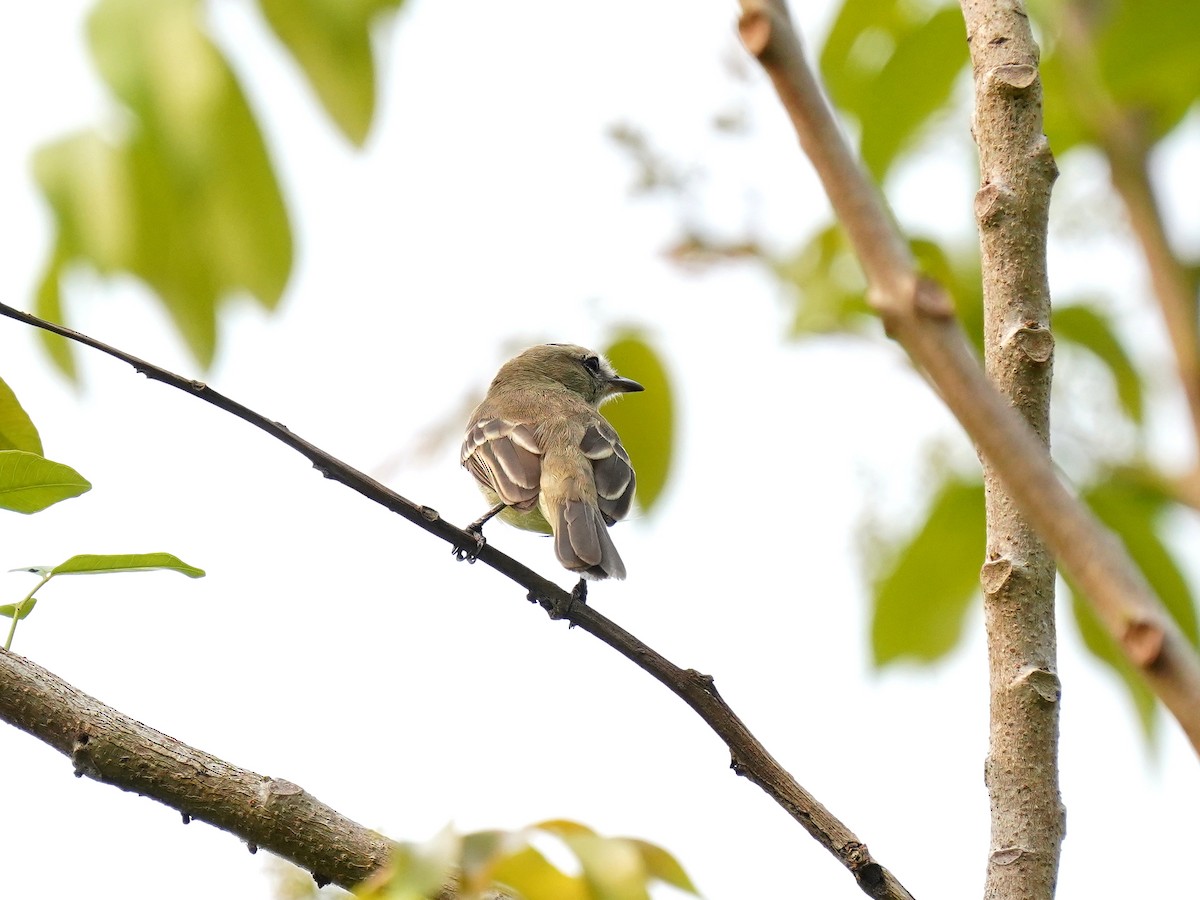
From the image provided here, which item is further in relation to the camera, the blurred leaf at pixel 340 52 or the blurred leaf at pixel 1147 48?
the blurred leaf at pixel 340 52

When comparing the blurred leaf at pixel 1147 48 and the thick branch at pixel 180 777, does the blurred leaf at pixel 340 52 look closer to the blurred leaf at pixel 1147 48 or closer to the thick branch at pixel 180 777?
the blurred leaf at pixel 1147 48

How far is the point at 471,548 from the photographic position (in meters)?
2.93

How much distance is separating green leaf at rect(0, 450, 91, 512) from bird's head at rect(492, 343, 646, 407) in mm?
Answer: 5189

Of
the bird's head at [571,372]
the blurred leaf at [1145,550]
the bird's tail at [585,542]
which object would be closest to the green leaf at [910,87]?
the blurred leaf at [1145,550]

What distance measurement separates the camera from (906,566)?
7.29 feet

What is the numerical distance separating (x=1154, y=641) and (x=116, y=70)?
4.33ft

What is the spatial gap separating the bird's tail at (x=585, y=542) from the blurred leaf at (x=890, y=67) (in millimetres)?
2492

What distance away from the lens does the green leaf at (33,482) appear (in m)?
1.97

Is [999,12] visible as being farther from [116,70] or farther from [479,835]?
[479,835]

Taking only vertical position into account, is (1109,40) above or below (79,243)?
above

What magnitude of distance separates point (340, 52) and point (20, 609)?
3.62ft

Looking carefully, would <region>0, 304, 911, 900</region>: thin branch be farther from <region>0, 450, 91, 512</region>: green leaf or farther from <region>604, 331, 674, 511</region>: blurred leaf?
<region>604, 331, 674, 511</region>: blurred leaf

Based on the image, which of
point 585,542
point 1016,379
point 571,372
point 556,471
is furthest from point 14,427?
point 571,372

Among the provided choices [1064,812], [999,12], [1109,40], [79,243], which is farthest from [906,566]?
[79,243]
